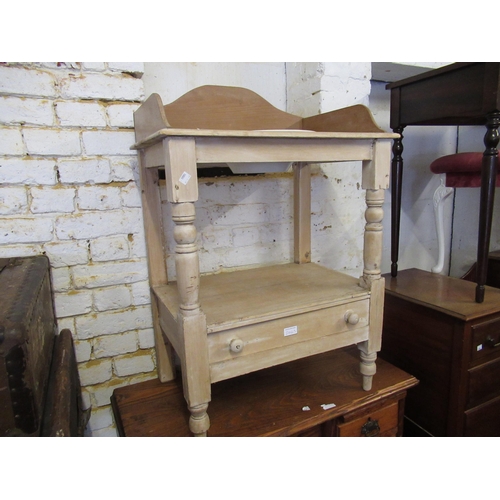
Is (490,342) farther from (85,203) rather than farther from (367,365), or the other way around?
(85,203)

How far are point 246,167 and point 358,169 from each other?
69 cm

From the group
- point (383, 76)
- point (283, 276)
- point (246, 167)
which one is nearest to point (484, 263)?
point (283, 276)

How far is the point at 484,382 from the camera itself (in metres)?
1.39

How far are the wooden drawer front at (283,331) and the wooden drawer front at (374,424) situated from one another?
31 cm

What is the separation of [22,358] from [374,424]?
1058mm

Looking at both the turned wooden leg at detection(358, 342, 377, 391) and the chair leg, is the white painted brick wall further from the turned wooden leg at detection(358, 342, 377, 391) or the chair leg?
the chair leg

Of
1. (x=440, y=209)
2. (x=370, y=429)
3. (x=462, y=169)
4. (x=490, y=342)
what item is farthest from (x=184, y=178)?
(x=440, y=209)

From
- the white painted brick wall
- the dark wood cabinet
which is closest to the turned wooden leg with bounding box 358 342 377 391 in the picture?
the dark wood cabinet

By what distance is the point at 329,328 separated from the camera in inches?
42.4

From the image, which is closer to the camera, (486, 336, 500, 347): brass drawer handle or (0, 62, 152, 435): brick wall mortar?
(0, 62, 152, 435): brick wall mortar

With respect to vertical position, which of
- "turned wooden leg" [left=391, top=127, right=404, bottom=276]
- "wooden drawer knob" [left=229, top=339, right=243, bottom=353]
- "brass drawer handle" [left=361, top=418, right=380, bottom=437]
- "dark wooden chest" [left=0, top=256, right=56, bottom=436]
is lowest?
"brass drawer handle" [left=361, top=418, right=380, bottom=437]

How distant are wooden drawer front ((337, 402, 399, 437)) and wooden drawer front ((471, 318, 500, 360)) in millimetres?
361

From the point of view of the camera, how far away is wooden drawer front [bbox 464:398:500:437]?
54.1 inches
